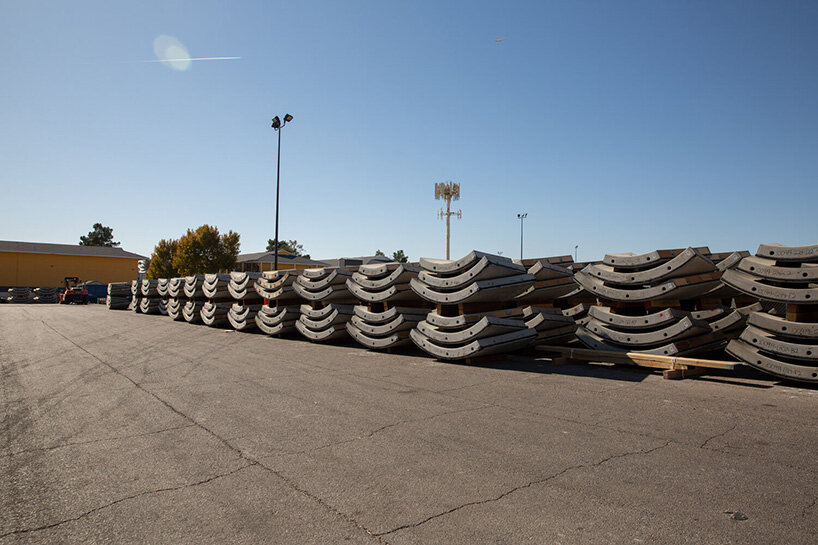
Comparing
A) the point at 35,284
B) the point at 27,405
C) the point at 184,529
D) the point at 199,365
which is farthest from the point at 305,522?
the point at 35,284

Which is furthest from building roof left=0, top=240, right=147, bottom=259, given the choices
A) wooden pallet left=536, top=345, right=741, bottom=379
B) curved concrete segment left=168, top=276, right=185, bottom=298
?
wooden pallet left=536, top=345, right=741, bottom=379

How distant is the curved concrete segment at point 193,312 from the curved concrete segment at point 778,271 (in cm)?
1829

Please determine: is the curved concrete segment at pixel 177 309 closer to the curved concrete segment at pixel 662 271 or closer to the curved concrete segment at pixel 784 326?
the curved concrete segment at pixel 662 271

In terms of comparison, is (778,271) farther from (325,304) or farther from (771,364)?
(325,304)

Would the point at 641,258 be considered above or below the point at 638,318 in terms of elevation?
above

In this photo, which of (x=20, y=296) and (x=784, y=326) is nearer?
(x=784, y=326)

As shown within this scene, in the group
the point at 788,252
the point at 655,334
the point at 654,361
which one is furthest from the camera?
the point at 655,334

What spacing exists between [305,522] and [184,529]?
28.3 inches

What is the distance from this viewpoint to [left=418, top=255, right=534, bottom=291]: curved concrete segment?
8.92 meters

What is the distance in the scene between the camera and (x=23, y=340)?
14.1m

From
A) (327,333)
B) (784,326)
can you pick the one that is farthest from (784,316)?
(327,333)

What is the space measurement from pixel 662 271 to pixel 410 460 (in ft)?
19.9

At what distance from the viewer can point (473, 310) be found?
31.1 feet

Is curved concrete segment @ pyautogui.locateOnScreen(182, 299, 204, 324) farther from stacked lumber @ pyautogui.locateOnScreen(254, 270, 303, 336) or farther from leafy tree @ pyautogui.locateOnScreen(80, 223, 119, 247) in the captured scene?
leafy tree @ pyautogui.locateOnScreen(80, 223, 119, 247)
